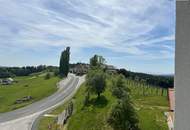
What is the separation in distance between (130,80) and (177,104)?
60907 millimetres

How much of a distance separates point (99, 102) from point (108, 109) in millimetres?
6353

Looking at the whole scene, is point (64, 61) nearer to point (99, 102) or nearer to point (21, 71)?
point (99, 102)

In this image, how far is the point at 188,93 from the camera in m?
2.32

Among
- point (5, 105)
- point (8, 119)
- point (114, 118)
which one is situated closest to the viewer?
point (114, 118)

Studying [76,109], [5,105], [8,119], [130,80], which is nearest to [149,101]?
[76,109]

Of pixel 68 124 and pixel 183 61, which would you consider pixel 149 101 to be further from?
pixel 183 61

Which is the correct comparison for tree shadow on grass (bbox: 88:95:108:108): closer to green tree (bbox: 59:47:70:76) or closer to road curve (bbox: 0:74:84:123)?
road curve (bbox: 0:74:84:123)

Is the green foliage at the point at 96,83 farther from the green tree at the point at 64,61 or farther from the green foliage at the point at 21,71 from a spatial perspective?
the green foliage at the point at 21,71

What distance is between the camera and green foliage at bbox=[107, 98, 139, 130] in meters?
30.8

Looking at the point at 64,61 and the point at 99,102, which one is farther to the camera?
the point at 64,61

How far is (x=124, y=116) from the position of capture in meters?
30.8

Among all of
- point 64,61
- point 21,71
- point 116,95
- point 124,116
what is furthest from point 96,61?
point 21,71

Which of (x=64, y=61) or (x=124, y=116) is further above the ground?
(x=64, y=61)

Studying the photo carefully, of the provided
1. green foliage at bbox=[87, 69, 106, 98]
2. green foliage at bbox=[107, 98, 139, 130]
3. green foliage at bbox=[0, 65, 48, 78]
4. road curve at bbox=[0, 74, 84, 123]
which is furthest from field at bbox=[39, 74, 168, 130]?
green foliage at bbox=[0, 65, 48, 78]
